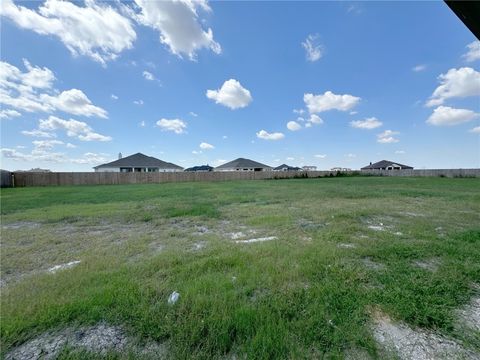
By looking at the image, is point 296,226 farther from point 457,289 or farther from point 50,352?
point 50,352

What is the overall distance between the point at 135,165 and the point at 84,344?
119 feet

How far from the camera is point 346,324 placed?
5.50 feet

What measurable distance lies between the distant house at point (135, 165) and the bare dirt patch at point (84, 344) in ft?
117

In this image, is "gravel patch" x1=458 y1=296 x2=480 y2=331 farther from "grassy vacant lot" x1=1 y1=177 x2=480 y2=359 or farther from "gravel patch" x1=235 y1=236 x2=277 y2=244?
"gravel patch" x1=235 y1=236 x2=277 y2=244

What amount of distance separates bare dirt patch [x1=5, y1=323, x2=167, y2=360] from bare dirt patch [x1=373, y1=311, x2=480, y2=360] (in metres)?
1.54

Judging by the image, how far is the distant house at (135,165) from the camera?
112 feet

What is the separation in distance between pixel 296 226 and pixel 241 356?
3.43m

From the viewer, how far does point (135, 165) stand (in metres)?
34.3

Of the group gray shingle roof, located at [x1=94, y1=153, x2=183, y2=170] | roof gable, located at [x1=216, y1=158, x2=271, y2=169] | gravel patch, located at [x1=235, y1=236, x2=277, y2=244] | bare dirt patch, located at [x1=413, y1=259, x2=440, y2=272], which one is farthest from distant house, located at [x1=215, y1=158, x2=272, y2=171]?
bare dirt patch, located at [x1=413, y1=259, x2=440, y2=272]

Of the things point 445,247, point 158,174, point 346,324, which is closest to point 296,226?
point 445,247

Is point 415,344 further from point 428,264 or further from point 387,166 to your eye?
point 387,166

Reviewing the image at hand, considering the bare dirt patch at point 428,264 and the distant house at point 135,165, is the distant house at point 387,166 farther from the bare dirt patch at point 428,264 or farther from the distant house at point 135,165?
the bare dirt patch at point 428,264

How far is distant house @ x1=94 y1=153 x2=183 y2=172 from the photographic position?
3419 centimetres

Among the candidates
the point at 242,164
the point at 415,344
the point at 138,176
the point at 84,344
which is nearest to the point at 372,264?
the point at 415,344
